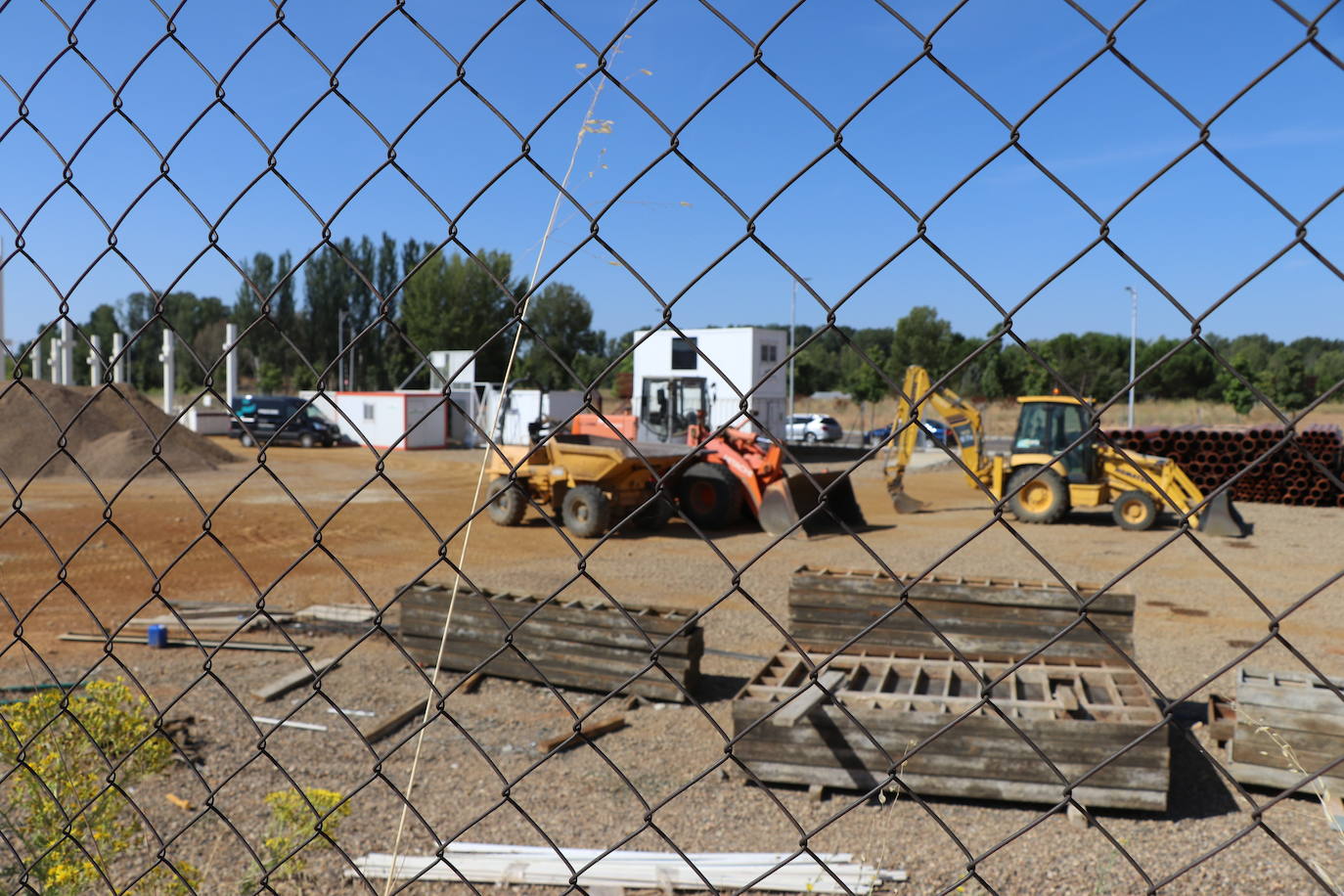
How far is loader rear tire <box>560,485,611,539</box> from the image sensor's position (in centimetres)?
1461

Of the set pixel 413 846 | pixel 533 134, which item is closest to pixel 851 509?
pixel 413 846

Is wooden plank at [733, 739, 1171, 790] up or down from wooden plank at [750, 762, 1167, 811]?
up

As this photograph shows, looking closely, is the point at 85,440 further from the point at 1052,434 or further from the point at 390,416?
the point at 1052,434

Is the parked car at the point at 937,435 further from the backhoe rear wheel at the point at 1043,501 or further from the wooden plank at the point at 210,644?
the wooden plank at the point at 210,644

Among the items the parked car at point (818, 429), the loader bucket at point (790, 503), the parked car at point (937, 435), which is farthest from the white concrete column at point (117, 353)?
the parked car at point (818, 429)

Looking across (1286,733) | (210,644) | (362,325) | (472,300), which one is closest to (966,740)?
(1286,733)

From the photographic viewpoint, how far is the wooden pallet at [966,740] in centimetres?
489

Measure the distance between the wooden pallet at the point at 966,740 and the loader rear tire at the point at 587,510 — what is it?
873cm

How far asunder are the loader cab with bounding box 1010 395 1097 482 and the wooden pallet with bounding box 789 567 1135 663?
9.83m

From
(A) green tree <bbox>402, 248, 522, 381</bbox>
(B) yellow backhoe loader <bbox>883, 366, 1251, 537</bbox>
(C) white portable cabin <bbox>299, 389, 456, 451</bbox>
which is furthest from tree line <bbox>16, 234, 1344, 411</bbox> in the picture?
(C) white portable cabin <bbox>299, 389, 456, 451</bbox>

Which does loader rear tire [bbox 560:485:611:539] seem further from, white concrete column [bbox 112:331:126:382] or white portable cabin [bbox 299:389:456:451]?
white portable cabin [bbox 299:389:456:451]

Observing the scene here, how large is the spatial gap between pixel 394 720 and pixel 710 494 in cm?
971

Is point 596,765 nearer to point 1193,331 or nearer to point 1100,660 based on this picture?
point 1100,660

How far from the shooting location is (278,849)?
2.92 meters
